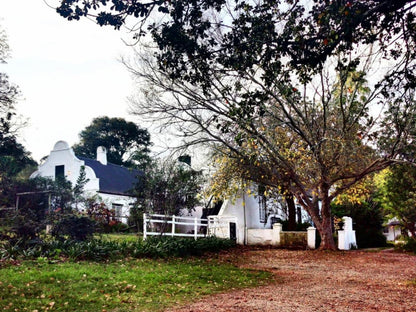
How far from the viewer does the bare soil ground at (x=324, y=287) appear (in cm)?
719

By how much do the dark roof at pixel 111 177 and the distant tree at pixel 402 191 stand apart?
49.8 feet

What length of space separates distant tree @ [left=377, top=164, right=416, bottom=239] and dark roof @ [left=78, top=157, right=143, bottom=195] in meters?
15.2

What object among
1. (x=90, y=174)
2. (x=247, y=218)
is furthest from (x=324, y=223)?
(x=90, y=174)

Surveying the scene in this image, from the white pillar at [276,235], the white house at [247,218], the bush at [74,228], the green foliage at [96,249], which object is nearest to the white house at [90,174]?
the white house at [247,218]

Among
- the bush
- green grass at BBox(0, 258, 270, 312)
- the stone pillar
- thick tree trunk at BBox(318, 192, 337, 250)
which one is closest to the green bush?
thick tree trunk at BBox(318, 192, 337, 250)

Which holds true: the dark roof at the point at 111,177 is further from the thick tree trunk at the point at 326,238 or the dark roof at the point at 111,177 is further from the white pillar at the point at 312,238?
the thick tree trunk at the point at 326,238

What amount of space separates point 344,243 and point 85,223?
44.6ft

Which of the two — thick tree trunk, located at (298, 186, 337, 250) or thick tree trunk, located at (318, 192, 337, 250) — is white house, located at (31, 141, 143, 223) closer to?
thick tree trunk, located at (298, 186, 337, 250)

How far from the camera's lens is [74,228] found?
13391 mm

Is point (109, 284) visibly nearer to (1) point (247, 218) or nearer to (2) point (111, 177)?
(1) point (247, 218)

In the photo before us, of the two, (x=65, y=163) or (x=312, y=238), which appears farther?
(x=65, y=163)

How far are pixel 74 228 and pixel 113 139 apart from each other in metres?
38.8

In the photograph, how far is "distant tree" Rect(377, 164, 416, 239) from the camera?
1964 centimetres

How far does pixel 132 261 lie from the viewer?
1198 cm
